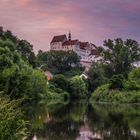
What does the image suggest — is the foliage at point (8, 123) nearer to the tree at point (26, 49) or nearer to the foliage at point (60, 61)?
the tree at point (26, 49)

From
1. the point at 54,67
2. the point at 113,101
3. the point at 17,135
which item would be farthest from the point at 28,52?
the point at 17,135

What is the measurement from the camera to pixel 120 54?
333 ft

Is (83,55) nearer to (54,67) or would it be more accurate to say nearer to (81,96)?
(54,67)

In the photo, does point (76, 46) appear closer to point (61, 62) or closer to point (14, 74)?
point (61, 62)

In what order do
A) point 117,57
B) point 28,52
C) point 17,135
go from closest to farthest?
1. point 17,135
2. point 28,52
3. point 117,57

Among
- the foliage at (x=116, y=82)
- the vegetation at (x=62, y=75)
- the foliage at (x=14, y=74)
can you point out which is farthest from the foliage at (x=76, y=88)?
the foliage at (x=14, y=74)

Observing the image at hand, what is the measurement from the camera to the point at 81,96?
94.5m

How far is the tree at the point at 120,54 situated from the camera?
335ft

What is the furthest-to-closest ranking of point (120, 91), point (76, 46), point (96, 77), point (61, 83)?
point (76, 46) → point (96, 77) → point (61, 83) → point (120, 91)

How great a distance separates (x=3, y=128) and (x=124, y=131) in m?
12.9

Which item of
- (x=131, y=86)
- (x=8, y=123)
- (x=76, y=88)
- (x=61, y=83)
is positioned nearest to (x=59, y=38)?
(x=61, y=83)

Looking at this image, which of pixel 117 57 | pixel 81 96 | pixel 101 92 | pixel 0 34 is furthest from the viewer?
pixel 117 57

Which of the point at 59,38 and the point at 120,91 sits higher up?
the point at 59,38

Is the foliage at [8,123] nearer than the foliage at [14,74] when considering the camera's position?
Yes
